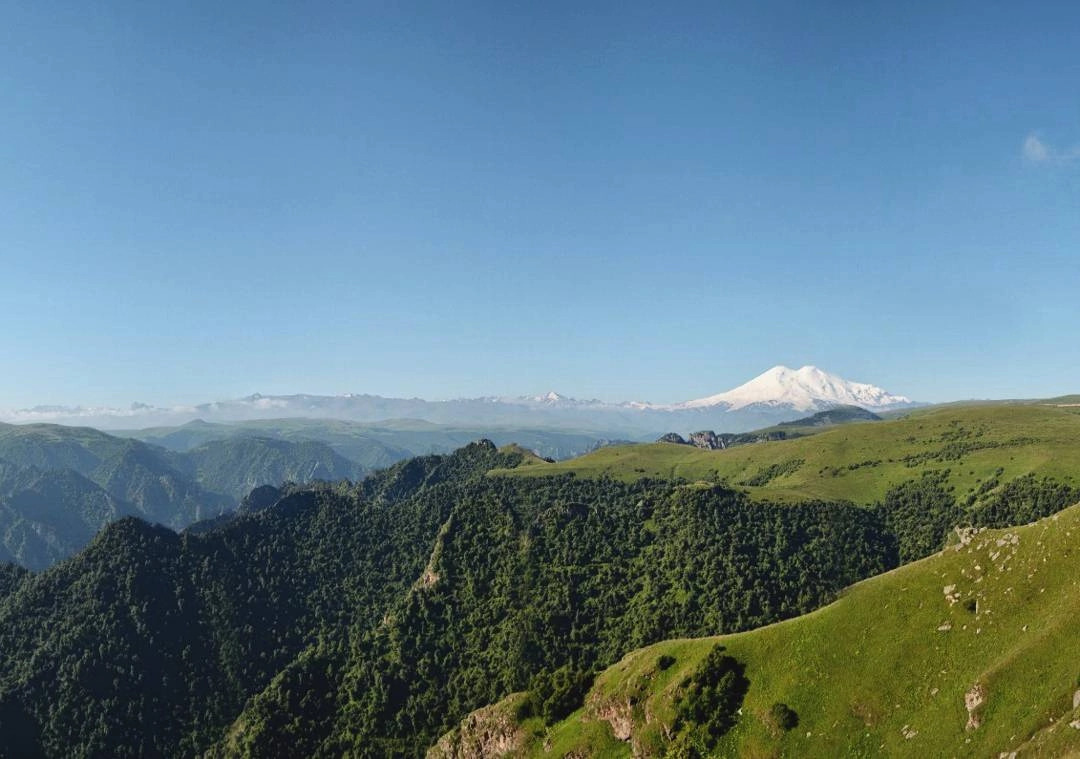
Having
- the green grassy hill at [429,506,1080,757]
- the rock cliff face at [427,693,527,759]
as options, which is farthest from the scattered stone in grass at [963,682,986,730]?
the rock cliff face at [427,693,527,759]

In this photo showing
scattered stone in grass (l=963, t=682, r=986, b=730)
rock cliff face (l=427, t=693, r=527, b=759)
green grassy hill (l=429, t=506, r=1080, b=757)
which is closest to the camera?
green grassy hill (l=429, t=506, r=1080, b=757)

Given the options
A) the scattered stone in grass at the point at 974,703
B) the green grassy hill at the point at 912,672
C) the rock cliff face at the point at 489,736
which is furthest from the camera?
the rock cliff face at the point at 489,736

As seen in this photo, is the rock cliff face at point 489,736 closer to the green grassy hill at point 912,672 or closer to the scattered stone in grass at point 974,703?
the green grassy hill at point 912,672

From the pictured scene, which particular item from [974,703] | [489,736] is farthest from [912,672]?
[489,736]

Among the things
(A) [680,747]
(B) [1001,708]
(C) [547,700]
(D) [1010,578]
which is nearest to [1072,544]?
(D) [1010,578]

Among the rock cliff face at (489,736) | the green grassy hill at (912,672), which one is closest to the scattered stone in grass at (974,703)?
the green grassy hill at (912,672)

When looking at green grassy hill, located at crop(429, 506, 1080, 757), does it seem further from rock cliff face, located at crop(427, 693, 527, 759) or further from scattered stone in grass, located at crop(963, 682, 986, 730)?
rock cliff face, located at crop(427, 693, 527, 759)

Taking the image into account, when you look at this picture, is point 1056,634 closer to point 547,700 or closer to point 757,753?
point 757,753

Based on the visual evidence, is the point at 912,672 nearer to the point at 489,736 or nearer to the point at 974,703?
the point at 974,703
